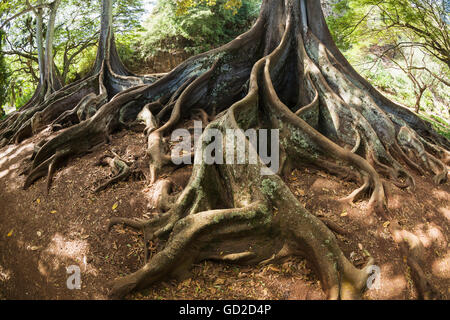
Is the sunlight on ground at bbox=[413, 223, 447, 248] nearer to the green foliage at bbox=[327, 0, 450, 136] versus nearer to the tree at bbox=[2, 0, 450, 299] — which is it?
the tree at bbox=[2, 0, 450, 299]

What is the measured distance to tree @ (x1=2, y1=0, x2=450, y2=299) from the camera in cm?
306

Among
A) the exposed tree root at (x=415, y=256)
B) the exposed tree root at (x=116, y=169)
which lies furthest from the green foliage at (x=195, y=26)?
the exposed tree root at (x=415, y=256)

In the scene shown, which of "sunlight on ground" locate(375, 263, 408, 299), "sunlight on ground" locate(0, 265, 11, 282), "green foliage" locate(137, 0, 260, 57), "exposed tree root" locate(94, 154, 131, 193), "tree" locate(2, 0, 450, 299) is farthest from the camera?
"green foliage" locate(137, 0, 260, 57)

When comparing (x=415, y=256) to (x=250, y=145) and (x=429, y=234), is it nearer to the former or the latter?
(x=429, y=234)

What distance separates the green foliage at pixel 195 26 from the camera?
13820mm

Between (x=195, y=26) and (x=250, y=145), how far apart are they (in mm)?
12171

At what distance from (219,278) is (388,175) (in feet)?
9.47

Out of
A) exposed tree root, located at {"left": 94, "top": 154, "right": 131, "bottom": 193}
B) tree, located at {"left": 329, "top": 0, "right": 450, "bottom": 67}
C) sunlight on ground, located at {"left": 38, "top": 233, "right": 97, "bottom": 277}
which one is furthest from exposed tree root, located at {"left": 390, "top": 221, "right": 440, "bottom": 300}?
tree, located at {"left": 329, "top": 0, "right": 450, "bottom": 67}

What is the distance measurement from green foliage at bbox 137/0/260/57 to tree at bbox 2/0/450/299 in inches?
275

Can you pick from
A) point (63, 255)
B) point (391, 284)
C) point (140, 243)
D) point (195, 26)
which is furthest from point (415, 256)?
point (195, 26)

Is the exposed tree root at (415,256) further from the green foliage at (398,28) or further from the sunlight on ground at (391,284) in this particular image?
the green foliage at (398,28)

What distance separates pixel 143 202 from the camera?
3883mm

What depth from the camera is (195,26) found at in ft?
45.9

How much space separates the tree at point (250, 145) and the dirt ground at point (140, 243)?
5.9 inches
